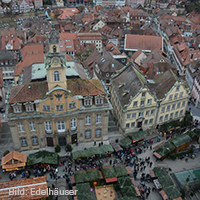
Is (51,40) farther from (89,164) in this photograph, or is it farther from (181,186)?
(181,186)

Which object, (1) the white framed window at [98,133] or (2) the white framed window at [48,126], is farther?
(1) the white framed window at [98,133]

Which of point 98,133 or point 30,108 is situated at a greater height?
point 30,108

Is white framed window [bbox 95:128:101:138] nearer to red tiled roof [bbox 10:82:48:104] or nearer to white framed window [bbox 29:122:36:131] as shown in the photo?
white framed window [bbox 29:122:36:131]

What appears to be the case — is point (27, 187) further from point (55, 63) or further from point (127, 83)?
point (127, 83)

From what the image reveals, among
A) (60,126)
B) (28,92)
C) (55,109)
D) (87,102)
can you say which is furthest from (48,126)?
(87,102)

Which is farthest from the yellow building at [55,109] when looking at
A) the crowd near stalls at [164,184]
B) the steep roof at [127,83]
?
the crowd near stalls at [164,184]

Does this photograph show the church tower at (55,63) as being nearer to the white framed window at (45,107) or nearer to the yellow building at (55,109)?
the yellow building at (55,109)

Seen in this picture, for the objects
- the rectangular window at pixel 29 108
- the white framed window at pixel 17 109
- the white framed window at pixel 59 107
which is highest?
the white framed window at pixel 17 109
